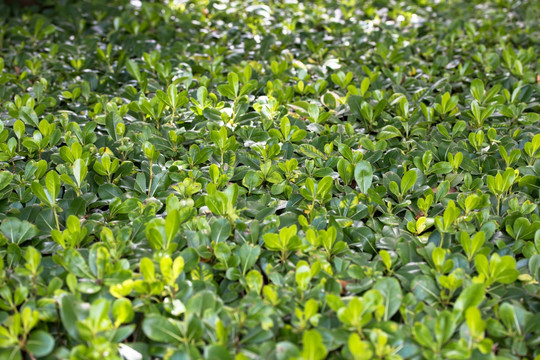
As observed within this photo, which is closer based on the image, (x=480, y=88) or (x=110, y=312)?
(x=110, y=312)

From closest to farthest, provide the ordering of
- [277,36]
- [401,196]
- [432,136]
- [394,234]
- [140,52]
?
[394,234], [401,196], [432,136], [140,52], [277,36]

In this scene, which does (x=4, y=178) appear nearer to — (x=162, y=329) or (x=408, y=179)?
(x=162, y=329)

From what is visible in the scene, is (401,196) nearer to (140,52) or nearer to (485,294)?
(485,294)

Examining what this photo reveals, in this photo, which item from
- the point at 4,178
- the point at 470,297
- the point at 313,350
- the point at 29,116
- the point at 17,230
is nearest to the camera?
the point at 313,350

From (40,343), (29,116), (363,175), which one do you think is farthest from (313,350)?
(29,116)

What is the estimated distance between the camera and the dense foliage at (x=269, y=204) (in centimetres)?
122

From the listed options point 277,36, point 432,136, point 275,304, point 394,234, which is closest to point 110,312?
point 275,304

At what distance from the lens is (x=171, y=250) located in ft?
4.61

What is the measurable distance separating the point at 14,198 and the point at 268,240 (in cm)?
86

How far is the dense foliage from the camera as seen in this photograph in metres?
1.22

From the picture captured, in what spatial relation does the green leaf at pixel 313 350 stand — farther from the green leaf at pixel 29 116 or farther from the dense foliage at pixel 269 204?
the green leaf at pixel 29 116

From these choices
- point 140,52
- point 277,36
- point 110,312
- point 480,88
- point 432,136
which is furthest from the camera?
point 277,36

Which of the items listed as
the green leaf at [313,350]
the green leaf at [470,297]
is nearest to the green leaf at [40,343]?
the green leaf at [313,350]

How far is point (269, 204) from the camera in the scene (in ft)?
5.58
